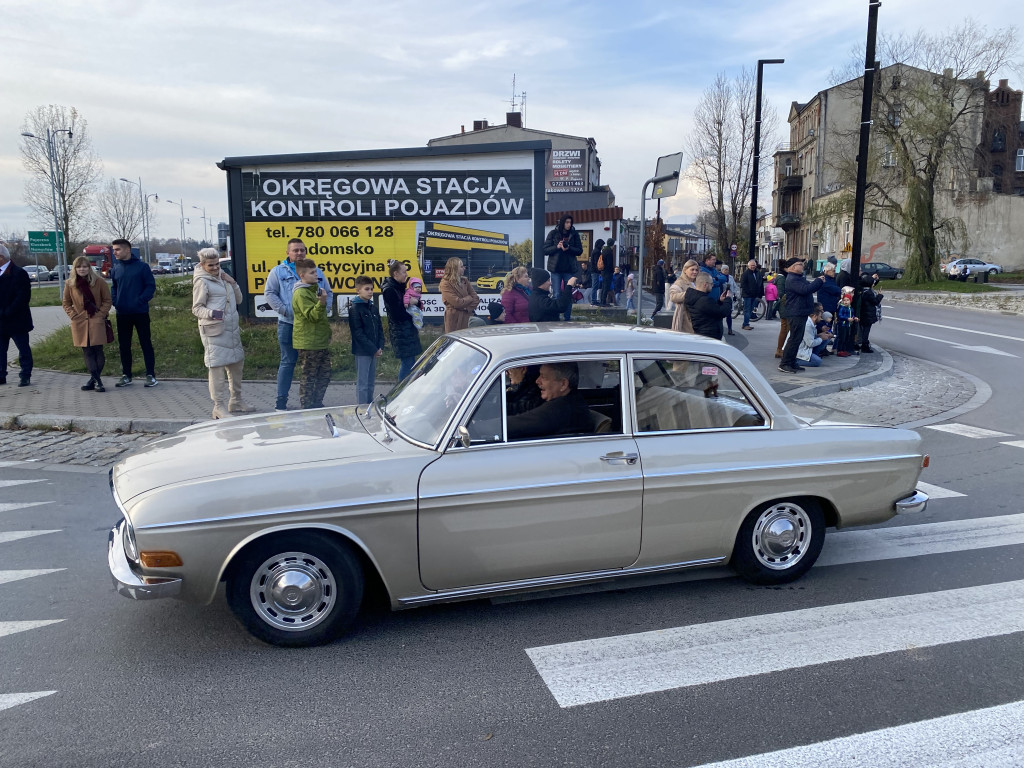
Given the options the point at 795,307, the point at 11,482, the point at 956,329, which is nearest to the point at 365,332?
the point at 11,482

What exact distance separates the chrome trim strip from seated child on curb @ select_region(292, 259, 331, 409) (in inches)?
198

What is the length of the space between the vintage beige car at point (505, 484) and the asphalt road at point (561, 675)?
268 millimetres

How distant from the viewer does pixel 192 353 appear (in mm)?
12703

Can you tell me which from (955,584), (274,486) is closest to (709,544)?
(955,584)

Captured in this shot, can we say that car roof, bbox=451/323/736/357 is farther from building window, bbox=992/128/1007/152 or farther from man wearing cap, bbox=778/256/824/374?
building window, bbox=992/128/1007/152

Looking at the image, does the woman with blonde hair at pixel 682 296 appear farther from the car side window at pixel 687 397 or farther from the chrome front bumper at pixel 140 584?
the chrome front bumper at pixel 140 584

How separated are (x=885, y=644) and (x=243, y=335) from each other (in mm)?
12232

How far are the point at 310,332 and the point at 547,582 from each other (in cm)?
522

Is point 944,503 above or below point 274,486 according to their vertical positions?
below

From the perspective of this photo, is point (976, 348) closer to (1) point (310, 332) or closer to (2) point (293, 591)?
(1) point (310, 332)

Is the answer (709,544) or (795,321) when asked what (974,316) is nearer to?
(795,321)

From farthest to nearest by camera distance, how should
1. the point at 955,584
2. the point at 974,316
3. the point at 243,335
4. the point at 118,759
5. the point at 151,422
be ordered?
the point at 974,316 < the point at 243,335 < the point at 151,422 < the point at 955,584 < the point at 118,759

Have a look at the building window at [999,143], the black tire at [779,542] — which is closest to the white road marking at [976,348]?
the black tire at [779,542]

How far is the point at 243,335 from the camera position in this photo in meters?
13.8
